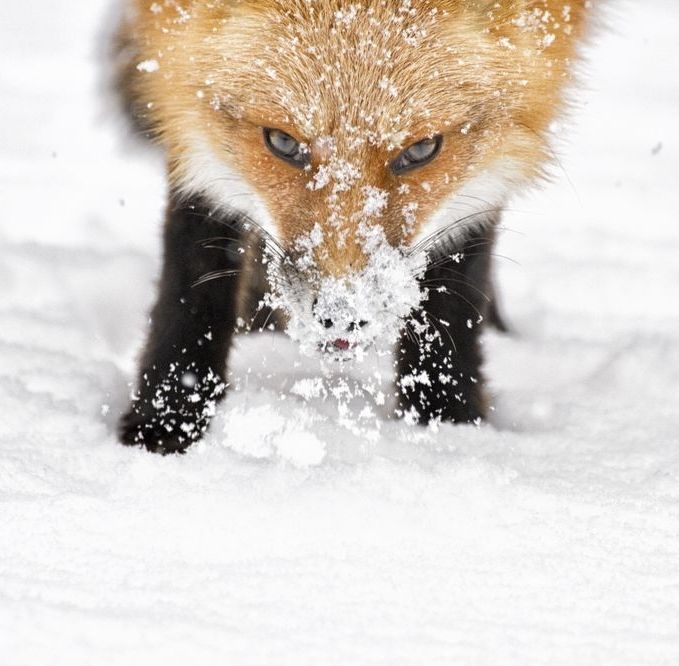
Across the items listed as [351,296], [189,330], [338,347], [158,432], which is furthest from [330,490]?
[189,330]

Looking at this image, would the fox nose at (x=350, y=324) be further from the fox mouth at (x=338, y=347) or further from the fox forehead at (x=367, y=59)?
the fox forehead at (x=367, y=59)

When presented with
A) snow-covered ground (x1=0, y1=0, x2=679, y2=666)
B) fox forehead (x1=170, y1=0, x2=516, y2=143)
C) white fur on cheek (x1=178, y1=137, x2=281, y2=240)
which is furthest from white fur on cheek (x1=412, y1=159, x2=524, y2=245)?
white fur on cheek (x1=178, y1=137, x2=281, y2=240)

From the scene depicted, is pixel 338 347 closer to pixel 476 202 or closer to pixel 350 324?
pixel 350 324

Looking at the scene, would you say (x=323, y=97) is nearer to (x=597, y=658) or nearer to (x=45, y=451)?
(x=45, y=451)

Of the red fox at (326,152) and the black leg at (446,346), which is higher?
the red fox at (326,152)

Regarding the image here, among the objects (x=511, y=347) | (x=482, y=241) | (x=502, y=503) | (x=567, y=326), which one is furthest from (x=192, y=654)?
(x=567, y=326)

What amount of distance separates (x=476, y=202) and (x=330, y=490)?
110 cm

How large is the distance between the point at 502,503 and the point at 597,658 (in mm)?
689

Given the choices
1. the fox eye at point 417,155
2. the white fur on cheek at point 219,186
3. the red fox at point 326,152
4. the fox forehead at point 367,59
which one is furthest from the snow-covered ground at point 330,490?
the fox eye at point 417,155

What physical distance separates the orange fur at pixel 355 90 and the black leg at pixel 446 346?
511mm

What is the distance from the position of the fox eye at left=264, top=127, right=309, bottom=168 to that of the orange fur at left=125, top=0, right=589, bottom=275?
0.03 meters

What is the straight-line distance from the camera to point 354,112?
240 centimetres

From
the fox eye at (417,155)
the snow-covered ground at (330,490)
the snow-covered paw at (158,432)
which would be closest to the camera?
the snow-covered ground at (330,490)

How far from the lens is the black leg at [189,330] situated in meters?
3.05
